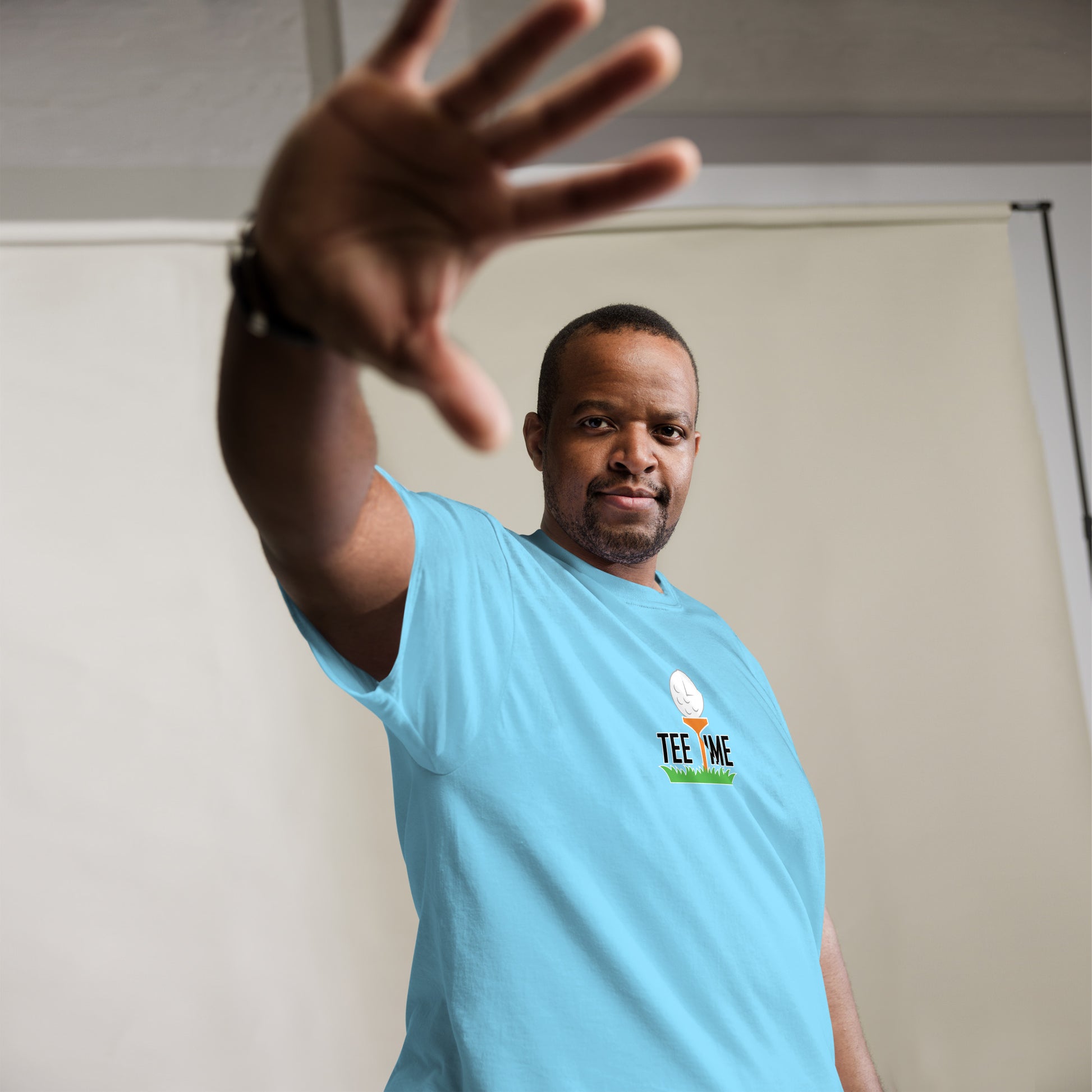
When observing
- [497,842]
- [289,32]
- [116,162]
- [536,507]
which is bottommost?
[497,842]

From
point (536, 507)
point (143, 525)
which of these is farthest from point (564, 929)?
point (143, 525)

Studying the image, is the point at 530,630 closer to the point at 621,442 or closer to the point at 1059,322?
the point at 621,442

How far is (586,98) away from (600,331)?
67 centimetres

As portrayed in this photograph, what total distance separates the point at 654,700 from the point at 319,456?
42cm

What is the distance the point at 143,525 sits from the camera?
5.71 ft

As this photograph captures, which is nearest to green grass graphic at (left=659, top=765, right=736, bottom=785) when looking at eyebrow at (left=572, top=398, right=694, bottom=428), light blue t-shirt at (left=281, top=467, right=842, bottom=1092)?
light blue t-shirt at (left=281, top=467, right=842, bottom=1092)

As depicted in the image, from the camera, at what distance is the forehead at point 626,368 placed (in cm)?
107

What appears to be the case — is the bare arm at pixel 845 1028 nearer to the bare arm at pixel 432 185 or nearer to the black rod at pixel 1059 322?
the bare arm at pixel 432 185

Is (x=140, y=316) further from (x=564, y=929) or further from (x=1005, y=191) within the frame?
(x=1005, y=191)

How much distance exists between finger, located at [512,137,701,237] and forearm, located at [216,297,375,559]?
0.45 feet

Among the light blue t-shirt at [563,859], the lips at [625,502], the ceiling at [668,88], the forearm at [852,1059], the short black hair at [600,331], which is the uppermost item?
the ceiling at [668,88]

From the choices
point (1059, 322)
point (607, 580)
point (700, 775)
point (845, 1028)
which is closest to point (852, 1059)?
point (845, 1028)

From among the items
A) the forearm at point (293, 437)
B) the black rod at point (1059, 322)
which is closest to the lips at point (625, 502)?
the forearm at point (293, 437)

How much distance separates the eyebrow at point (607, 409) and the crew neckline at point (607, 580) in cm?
14
